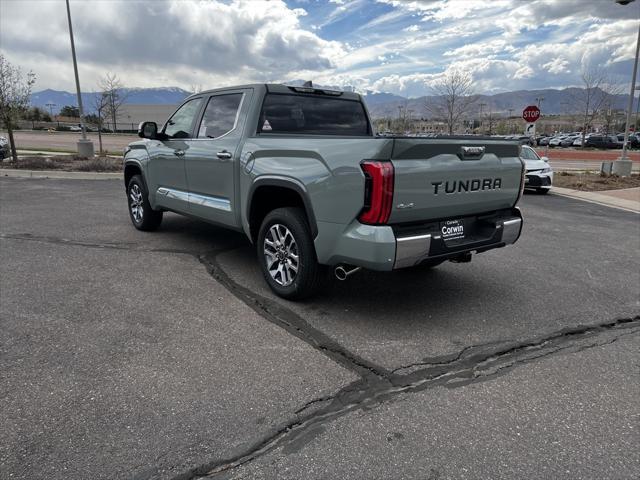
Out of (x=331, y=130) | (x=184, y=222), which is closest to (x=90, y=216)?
(x=184, y=222)

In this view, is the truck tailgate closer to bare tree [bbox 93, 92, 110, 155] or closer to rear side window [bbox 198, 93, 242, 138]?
rear side window [bbox 198, 93, 242, 138]

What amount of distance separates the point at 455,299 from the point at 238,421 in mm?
2680

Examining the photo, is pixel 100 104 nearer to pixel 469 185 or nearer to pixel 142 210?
pixel 142 210

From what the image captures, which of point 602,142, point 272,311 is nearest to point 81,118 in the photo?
point 272,311

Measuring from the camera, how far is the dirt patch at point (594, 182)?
16312 mm

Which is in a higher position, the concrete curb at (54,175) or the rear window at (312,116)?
the rear window at (312,116)

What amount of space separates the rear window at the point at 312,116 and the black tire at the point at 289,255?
→ 108 cm

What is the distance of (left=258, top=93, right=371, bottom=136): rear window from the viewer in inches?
194

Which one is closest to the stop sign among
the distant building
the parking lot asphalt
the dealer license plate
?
the parking lot asphalt

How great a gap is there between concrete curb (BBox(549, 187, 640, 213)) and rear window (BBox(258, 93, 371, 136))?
941 cm

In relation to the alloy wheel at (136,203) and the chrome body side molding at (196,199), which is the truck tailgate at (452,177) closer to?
the chrome body side molding at (196,199)

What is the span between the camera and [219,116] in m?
5.30

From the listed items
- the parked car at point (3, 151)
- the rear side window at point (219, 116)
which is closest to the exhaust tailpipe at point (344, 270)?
the rear side window at point (219, 116)

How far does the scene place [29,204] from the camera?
927 cm
